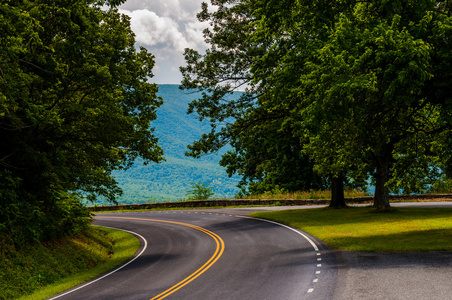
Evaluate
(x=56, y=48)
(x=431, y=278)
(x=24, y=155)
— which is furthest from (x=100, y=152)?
(x=431, y=278)

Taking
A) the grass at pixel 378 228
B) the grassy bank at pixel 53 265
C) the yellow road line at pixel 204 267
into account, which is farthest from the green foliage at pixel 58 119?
the grass at pixel 378 228

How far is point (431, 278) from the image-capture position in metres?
10.5

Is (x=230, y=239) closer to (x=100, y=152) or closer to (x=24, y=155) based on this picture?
(x=100, y=152)

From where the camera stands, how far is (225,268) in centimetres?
1406

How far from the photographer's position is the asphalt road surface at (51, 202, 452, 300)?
1009cm

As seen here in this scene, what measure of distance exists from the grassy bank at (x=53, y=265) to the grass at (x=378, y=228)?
33.7 feet

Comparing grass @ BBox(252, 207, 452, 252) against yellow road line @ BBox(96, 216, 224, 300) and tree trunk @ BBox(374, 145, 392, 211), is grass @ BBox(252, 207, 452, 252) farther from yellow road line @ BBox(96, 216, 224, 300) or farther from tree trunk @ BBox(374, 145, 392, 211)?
yellow road line @ BBox(96, 216, 224, 300)

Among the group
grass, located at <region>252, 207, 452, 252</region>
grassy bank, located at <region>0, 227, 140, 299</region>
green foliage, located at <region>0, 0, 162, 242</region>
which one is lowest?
grassy bank, located at <region>0, 227, 140, 299</region>

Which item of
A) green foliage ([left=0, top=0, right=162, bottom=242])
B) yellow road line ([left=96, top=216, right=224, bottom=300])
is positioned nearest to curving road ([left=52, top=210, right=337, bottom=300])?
yellow road line ([left=96, top=216, right=224, bottom=300])

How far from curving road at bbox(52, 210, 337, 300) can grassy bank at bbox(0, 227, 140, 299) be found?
1.12 m

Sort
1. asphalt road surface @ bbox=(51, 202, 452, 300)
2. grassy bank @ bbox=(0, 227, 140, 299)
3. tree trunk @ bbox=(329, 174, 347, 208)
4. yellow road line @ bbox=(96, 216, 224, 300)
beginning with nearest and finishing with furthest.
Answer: asphalt road surface @ bbox=(51, 202, 452, 300) < yellow road line @ bbox=(96, 216, 224, 300) < grassy bank @ bbox=(0, 227, 140, 299) < tree trunk @ bbox=(329, 174, 347, 208)

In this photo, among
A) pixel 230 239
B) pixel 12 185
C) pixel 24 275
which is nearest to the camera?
pixel 24 275

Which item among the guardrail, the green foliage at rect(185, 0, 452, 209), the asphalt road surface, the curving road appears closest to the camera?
the asphalt road surface

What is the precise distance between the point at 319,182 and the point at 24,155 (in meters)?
33.1
